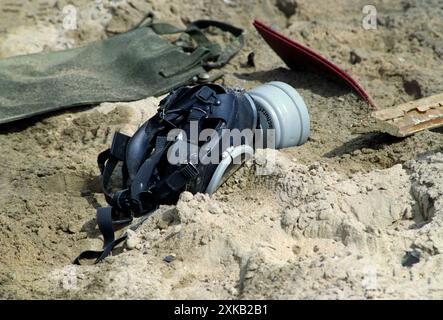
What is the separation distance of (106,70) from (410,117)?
1.91 metres

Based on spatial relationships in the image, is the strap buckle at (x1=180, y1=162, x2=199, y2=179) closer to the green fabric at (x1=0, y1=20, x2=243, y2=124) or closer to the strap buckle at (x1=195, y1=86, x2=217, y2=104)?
the strap buckle at (x1=195, y1=86, x2=217, y2=104)

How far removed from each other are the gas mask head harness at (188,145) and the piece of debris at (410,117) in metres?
0.40

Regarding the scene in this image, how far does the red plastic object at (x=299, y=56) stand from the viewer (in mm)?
4449

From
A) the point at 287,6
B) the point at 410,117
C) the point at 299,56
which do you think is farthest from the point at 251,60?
the point at 410,117

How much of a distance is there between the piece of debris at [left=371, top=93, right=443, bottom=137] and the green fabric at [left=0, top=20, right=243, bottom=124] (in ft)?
4.53

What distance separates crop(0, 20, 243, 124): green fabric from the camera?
177 inches

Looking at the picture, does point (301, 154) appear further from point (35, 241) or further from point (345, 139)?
point (35, 241)

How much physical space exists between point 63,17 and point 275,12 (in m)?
1.54

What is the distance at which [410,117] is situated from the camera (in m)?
3.86

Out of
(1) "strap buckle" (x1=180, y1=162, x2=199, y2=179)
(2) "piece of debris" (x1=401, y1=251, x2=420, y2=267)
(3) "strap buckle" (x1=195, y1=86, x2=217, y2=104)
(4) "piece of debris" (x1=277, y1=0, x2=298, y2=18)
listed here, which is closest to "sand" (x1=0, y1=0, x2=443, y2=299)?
(2) "piece of debris" (x1=401, y1=251, x2=420, y2=267)

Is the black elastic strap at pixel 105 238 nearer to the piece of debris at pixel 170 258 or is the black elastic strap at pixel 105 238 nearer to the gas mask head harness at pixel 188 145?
the gas mask head harness at pixel 188 145

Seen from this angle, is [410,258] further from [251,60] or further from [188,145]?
[251,60]
